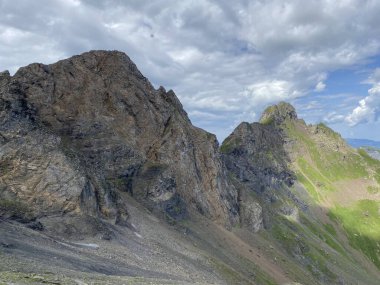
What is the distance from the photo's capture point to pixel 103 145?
10994 centimetres

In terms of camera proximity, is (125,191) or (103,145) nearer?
(125,191)

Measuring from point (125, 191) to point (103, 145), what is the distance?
45.7 feet

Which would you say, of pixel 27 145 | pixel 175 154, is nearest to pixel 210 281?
pixel 27 145

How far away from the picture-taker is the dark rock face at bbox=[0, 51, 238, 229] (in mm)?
76938

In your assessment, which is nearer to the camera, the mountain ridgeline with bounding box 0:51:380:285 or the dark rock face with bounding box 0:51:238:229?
the mountain ridgeline with bounding box 0:51:380:285

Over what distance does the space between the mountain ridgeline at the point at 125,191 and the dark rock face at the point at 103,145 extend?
290mm

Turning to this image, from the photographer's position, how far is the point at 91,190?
82.2m

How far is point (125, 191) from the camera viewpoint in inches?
4262

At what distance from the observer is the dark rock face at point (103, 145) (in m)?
76.9

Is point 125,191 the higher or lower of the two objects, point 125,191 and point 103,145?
the lower

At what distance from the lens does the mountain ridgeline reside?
6831 centimetres

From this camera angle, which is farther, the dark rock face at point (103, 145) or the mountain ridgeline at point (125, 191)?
the dark rock face at point (103, 145)

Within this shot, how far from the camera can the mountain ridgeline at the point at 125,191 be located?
68312 mm

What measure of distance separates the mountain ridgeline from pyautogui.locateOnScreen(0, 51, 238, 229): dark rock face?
0.29 meters
